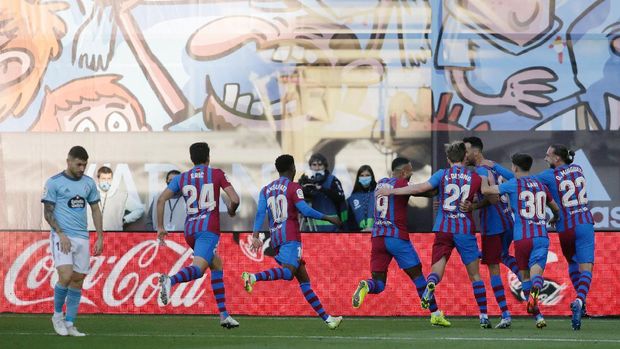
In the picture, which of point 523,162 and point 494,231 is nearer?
point 523,162

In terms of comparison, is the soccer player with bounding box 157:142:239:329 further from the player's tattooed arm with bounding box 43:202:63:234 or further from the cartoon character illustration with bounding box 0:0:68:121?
the cartoon character illustration with bounding box 0:0:68:121

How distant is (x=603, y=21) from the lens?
1912cm

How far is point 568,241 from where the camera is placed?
13.4 m

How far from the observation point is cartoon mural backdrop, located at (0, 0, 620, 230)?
62.7 ft

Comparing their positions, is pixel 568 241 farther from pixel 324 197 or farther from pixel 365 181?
pixel 365 181

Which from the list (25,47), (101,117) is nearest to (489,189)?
(101,117)

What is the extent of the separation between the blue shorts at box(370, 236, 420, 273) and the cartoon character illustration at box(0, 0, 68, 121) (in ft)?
27.4

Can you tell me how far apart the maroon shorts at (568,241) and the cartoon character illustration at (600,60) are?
19.4 feet

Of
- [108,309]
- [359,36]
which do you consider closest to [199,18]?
[359,36]

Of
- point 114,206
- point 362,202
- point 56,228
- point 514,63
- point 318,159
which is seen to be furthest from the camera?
point 514,63

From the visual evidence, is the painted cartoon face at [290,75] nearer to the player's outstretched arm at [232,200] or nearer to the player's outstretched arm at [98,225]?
the player's outstretched arm at [232,200]

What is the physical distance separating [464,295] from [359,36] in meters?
5.28

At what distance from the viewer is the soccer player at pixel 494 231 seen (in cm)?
1323

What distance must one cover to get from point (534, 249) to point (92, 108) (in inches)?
344
